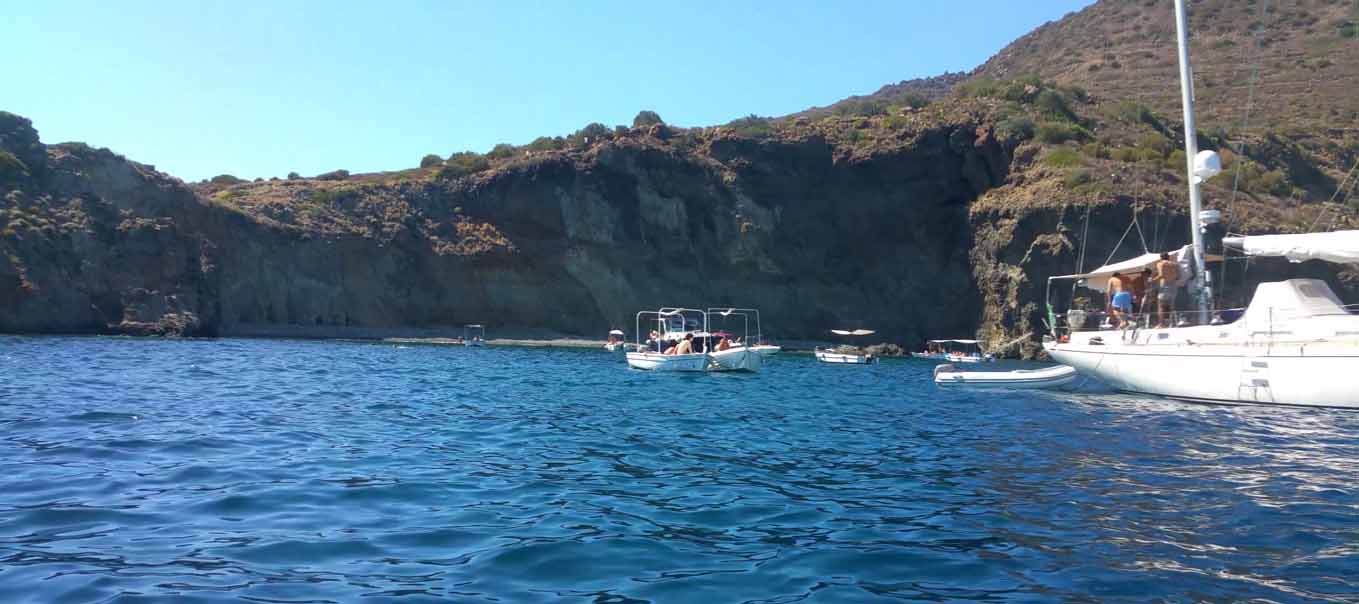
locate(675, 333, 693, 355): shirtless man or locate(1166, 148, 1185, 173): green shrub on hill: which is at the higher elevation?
locate(1166, 148, 1185, 173): green shrub on hill

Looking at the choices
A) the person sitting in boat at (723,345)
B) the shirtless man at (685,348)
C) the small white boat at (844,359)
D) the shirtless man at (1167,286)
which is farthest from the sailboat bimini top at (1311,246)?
the small white boat at (844,359)

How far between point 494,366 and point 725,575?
32078 mm

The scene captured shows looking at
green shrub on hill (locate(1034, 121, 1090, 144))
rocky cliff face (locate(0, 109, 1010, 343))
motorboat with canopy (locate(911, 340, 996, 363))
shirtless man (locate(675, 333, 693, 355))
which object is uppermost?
green shrub on hill (locate(1034, 121, 1090, 144))

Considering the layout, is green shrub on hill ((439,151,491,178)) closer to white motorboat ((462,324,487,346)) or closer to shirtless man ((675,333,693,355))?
white motorboat ((462,324,487,346))

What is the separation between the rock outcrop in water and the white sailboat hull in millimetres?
39662

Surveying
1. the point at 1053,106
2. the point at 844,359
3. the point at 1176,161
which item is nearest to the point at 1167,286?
the point at 844,359

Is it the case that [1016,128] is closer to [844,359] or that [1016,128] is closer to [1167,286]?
[844,359]

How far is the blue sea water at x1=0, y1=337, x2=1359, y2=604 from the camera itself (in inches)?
257

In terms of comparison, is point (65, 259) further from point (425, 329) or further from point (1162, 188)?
point (1162, 188)

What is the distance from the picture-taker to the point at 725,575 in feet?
22.3

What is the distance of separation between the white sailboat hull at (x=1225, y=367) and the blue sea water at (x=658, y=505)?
1.47 metres

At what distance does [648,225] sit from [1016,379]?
157 feet

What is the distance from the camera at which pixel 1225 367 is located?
70.5 ft

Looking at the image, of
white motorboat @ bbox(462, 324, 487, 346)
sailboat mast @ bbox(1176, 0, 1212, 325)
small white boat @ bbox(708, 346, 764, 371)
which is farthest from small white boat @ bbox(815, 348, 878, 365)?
white motorboat @ bbox(462, 324, 487, 346)
